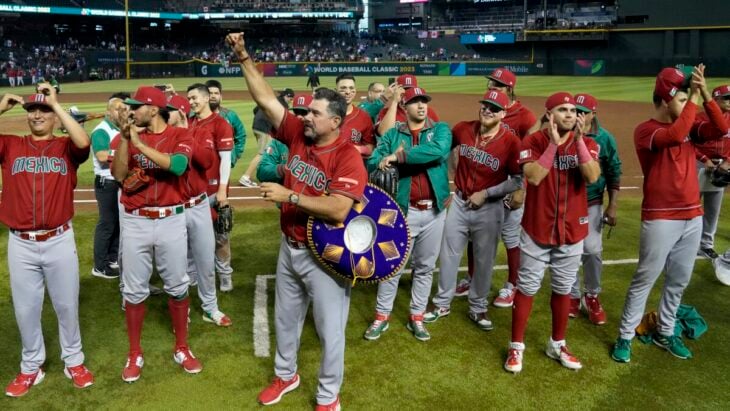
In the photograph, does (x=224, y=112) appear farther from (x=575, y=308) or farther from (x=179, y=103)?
(x=575, y=308)

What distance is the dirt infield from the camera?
447 inches

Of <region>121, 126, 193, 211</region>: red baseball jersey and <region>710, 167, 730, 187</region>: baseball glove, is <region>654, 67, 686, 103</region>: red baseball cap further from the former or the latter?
<region>121, 126, 193, 211</region>: red baseball jersey

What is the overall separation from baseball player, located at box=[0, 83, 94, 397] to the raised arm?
146 centimetres

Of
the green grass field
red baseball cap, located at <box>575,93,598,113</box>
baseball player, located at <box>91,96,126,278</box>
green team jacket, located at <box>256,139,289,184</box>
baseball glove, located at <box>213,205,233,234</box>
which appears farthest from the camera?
baseball player, located at <box>91,96,126,278</box>

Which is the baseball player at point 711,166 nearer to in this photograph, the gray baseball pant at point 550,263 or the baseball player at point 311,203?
the gray baseball pant at point 550,263

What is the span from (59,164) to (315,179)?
2083mm

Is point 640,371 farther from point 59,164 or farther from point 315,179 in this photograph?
point 59,164

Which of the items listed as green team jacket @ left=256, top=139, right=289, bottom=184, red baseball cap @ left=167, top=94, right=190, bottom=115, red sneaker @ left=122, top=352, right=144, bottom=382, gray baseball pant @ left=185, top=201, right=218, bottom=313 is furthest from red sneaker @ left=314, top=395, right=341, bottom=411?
red baseball cap @ left=167, top=94, right=190, bottom=115

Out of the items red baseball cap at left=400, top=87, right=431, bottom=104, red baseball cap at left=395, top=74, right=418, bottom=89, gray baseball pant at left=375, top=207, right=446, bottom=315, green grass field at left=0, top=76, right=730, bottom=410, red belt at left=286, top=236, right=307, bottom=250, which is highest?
red baseball cap at left=395, top=74, right=418, bottom=89

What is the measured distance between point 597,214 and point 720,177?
80.1 inches

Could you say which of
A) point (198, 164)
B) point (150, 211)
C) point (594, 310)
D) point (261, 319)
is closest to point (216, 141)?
point (198, 164)

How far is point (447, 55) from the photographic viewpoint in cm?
5781

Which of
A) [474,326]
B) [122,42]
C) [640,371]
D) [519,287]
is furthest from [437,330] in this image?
[122,42]

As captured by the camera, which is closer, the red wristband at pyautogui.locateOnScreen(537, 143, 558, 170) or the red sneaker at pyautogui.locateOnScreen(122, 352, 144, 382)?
the red wristband at pyautogui.locateOnScreen(537, 143, 558, 170)
